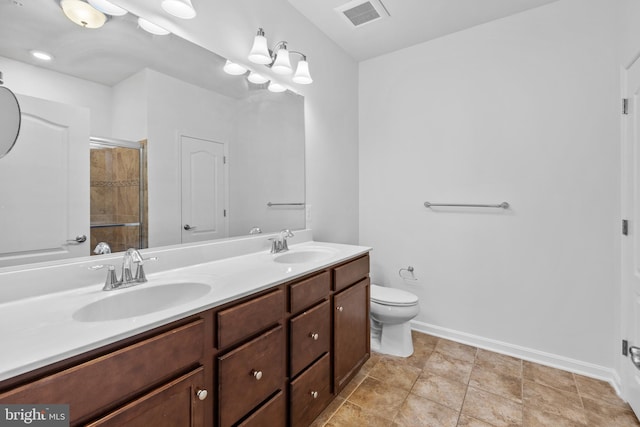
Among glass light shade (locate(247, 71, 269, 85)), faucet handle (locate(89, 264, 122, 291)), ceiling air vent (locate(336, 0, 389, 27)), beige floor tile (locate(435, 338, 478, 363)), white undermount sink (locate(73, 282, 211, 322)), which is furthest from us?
beige floor tile (locate(435, 338, 478, 363))

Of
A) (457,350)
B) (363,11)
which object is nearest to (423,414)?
(457,350)

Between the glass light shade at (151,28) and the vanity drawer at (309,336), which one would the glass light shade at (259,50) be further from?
the vanity drawer at (309,336)

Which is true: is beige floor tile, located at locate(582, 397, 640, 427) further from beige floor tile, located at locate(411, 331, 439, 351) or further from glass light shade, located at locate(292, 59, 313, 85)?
glass light shade, located at locate(292, 59, 313, 85)

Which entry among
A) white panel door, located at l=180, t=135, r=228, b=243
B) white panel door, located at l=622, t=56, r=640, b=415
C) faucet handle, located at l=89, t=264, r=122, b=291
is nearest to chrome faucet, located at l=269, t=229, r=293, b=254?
white panel door, located at l=180, t=135, r=228, b=243

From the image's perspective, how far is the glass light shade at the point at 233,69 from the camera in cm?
168

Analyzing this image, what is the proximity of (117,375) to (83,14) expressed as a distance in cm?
131

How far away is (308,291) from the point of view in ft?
4.63

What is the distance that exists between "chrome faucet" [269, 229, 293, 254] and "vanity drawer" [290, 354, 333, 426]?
68 cm

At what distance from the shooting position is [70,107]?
3.64 ft

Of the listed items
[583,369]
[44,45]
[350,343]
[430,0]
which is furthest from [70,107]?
[583,369]

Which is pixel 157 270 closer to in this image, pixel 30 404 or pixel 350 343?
pixel 30 404

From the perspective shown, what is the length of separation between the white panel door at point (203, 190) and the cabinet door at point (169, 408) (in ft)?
2.52

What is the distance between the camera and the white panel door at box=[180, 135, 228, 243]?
4.84 ft

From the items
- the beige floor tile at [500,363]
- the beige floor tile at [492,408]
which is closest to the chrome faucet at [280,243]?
the beige floor tile at [492,408]
